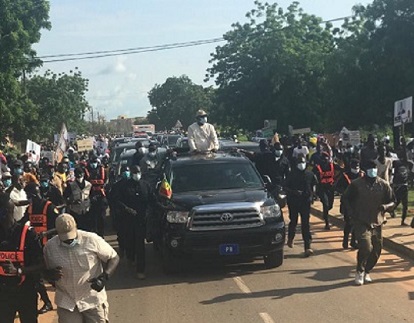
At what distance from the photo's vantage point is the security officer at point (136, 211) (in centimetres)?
1003

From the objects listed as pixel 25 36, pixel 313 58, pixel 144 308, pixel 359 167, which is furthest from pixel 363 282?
pixel 313 58

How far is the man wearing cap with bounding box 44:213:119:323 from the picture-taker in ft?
17.9

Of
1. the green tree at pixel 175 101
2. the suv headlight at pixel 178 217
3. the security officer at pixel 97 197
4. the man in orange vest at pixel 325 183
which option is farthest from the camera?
the green tree at pixel 175 101

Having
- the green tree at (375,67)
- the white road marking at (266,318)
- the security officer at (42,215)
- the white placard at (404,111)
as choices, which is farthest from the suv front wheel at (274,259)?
the green tree at (375,67)

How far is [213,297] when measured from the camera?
870 cm

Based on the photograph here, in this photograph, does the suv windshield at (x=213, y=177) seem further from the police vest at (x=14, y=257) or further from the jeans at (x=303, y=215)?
the police vest at (x=14, y=257)

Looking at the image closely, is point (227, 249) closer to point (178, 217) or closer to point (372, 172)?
point (178, 217)

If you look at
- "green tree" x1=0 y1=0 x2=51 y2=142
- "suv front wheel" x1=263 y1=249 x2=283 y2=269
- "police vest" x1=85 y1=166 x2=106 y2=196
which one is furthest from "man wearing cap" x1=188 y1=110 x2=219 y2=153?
"green tree" x1=0 y1=0 x2=51 y2=142

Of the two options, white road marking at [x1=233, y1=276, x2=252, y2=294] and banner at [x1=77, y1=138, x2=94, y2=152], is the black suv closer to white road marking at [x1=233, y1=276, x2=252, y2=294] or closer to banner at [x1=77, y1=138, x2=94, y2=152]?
white road marking at [x1=233, y1=276, x2=252, y2=294]

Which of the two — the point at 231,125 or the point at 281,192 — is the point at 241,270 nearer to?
the point at 281,192

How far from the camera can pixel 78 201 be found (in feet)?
37.5

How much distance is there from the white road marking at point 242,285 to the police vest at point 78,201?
10.5 ft

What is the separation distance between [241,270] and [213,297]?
5.67 ft

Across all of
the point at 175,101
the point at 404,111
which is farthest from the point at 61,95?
the point at 175,101
